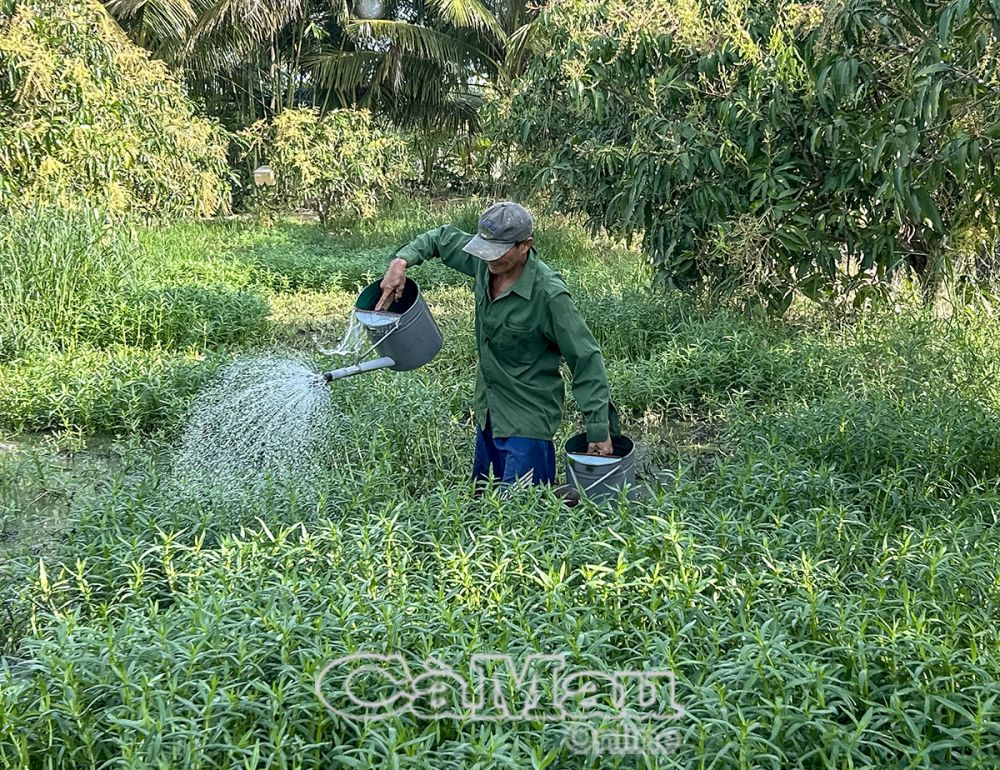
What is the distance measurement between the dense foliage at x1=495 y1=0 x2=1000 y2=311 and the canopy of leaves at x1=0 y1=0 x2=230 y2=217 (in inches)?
→ 166

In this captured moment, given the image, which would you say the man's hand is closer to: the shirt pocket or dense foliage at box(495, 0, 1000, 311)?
the shirt pocket

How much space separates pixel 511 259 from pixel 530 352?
0.39m

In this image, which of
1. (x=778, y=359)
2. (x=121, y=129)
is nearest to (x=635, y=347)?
(x=778, y=359)

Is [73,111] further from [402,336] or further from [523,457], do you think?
[523,457]

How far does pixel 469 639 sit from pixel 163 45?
15697mm

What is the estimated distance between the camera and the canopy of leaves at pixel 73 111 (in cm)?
812

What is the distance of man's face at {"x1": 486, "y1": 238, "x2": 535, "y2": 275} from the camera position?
3.70m

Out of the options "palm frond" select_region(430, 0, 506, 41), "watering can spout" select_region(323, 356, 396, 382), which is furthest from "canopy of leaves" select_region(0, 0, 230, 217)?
"palm frond" select_region(430, 0, 506, 41)

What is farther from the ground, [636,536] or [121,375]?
[636,536]

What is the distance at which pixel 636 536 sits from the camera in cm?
325

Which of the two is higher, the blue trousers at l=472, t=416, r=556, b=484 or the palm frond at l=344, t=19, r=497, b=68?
the palm frond at l=344, t=19, r=497, b=68

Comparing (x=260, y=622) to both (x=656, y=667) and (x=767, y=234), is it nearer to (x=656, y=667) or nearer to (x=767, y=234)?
(x=656, y=667)

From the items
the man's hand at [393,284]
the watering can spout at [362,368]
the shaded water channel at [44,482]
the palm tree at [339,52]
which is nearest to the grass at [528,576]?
the shaded water channel at [44,482]

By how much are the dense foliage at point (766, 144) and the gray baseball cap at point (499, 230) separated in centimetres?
190
